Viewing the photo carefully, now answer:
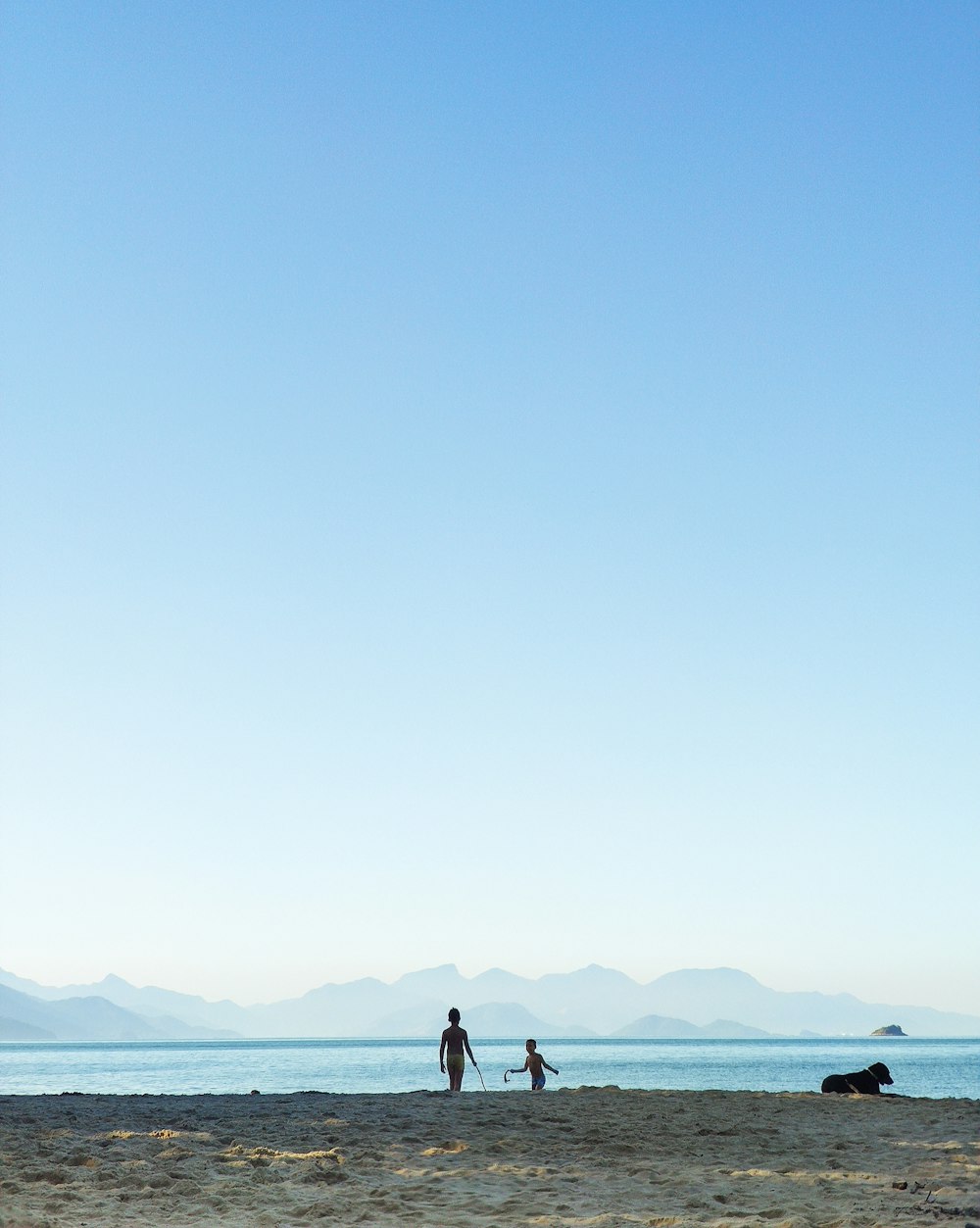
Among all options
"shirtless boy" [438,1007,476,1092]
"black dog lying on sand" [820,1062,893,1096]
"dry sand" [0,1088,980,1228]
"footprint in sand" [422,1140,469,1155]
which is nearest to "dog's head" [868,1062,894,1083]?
"black dog lying on sand" [820,1062,893,1096]

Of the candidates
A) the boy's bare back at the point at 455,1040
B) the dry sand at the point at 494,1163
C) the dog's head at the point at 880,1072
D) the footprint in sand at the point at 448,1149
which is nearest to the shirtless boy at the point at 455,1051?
the boy's bare back at the point at 455,1040

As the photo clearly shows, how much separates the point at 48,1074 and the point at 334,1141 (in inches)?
2089

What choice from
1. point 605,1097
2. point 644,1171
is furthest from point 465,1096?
point 644,1171

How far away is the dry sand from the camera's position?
8969 millimetres

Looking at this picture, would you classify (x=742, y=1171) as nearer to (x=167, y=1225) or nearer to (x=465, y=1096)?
(x=167, y=1225)

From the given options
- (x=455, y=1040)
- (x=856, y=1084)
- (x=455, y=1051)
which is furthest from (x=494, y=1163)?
(x=856, y=1084)

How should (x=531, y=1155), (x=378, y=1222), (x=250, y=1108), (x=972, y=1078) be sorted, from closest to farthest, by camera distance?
(x=378, y=1222), (x=531, y=1155), (x=250, y=1108), (x=972, y=1078)

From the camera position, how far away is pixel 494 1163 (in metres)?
11.1

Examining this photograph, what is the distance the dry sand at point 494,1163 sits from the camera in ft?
29.4

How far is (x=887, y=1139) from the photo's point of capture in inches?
502

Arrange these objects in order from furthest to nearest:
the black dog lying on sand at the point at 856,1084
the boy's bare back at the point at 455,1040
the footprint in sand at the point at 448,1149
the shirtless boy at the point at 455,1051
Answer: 1. the black dog lying on sand at the point at 856,1084
2. the boy's bare back at the point at 455,1040
3. the shirtless boy at the point at 455,1051
4. the footprint in sand at the point at 448,1149

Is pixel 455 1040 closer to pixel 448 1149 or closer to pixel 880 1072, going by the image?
pixel 448 1149

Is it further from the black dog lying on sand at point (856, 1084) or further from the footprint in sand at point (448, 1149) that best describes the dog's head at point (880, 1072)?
the footprint in sand at point (448, 1149)

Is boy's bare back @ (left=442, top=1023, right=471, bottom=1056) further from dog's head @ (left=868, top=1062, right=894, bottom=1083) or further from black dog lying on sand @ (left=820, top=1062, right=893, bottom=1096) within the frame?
dog's head @ (left=868, top=1062, right=894, bottom=1083)
